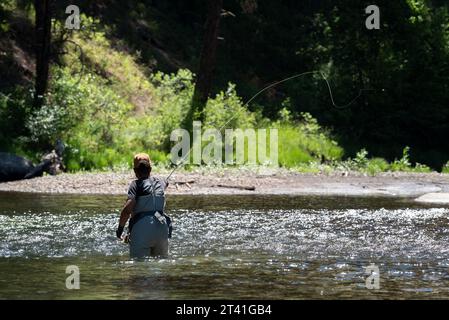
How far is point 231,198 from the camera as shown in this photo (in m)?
21.5

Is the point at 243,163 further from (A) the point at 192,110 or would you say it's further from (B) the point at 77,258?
(B) the point at 77,258

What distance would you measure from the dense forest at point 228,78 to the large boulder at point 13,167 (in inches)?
55.1

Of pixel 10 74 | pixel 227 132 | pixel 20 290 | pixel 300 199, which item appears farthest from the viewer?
pixel 10 74

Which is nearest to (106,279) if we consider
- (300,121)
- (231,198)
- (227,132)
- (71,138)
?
(231,198)

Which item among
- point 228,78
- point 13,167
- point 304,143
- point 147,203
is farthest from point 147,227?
point 228,78

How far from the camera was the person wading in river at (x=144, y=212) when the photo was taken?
483 inches

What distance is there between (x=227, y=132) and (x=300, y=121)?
5.48 metres
